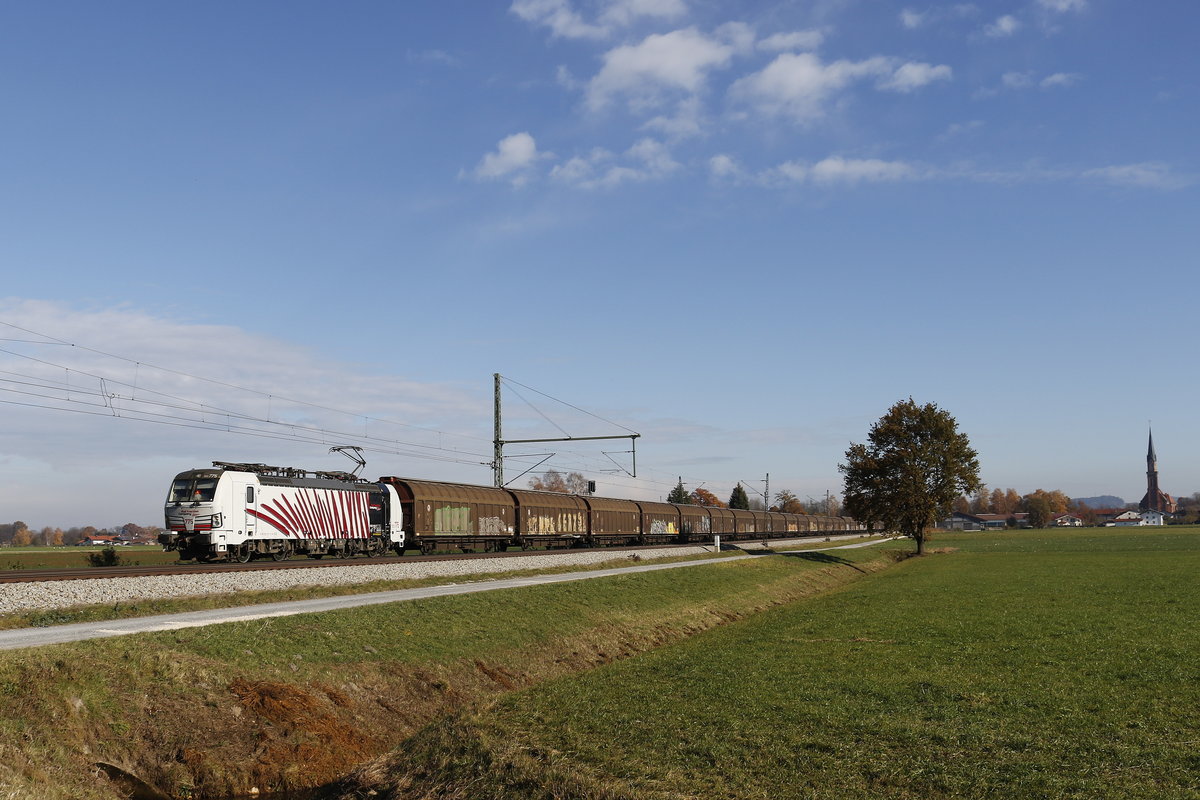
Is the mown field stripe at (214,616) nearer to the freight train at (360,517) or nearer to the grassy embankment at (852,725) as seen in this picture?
the grassy embankment at (852,725)

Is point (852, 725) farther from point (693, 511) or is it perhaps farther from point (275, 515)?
point (693, 511)

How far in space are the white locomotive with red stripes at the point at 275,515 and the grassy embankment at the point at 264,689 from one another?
15883mm

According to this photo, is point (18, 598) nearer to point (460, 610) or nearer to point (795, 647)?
point (460, 610)

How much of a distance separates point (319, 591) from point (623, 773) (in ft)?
60.5

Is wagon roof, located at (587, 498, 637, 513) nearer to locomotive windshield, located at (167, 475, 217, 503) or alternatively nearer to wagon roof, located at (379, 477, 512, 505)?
wagon roof, located at (379, 477, 512, 505)

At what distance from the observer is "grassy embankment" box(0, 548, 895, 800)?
12.3 metres

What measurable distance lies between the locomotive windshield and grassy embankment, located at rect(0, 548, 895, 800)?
628 inches

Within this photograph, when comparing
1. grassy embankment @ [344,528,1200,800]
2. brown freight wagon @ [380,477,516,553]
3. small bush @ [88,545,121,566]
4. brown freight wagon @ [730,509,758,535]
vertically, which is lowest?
brown freight wagon @ [730,509,758,535]

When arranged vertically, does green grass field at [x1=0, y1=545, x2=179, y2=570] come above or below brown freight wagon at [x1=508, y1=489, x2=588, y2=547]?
below

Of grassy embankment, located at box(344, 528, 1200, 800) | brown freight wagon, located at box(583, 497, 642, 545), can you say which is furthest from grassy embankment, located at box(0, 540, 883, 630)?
brown freight wagon, located at box(583, 497, 642, 545)

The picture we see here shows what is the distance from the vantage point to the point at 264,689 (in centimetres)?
1509

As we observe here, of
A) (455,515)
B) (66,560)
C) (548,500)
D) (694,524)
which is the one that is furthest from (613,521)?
(66,560)

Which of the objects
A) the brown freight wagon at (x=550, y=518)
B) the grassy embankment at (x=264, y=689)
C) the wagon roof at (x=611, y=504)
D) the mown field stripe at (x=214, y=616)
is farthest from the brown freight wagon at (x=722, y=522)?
the grassy embankment at (x=264, y=689)

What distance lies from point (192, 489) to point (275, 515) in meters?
4.44
